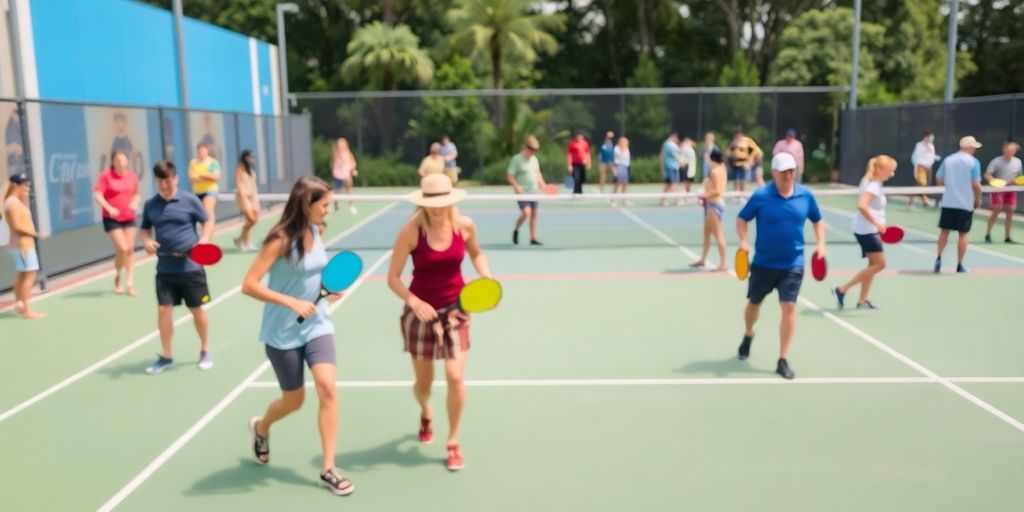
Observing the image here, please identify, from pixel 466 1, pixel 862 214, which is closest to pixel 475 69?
pixel 466 1

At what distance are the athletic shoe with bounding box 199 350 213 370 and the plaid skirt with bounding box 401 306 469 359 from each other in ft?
10.7

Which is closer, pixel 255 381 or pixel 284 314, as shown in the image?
pixel 284 314

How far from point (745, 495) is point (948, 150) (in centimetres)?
2076

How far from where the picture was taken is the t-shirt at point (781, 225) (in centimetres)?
734

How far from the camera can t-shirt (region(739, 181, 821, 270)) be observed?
24.1 ft

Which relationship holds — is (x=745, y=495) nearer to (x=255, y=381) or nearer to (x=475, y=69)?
(x=255, y=381)

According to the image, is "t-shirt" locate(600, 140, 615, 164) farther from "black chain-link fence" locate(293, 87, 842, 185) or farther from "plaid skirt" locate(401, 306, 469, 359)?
"plaid skirt" locate(401, 306, 469, 359)

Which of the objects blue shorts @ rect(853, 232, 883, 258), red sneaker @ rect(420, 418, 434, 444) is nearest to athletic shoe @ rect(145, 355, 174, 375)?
red sneaker @ rect(420, 418, 434, 444)

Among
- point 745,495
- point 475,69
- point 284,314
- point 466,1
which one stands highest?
point 466,1

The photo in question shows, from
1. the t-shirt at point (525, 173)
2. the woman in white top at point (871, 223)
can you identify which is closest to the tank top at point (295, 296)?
the woman in white top at point (871, 223)

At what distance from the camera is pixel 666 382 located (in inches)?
290

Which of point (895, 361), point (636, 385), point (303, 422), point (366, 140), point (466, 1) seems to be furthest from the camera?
point (466, 1)

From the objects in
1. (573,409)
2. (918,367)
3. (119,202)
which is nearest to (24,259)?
(119,202)

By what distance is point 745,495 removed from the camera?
201 inches
